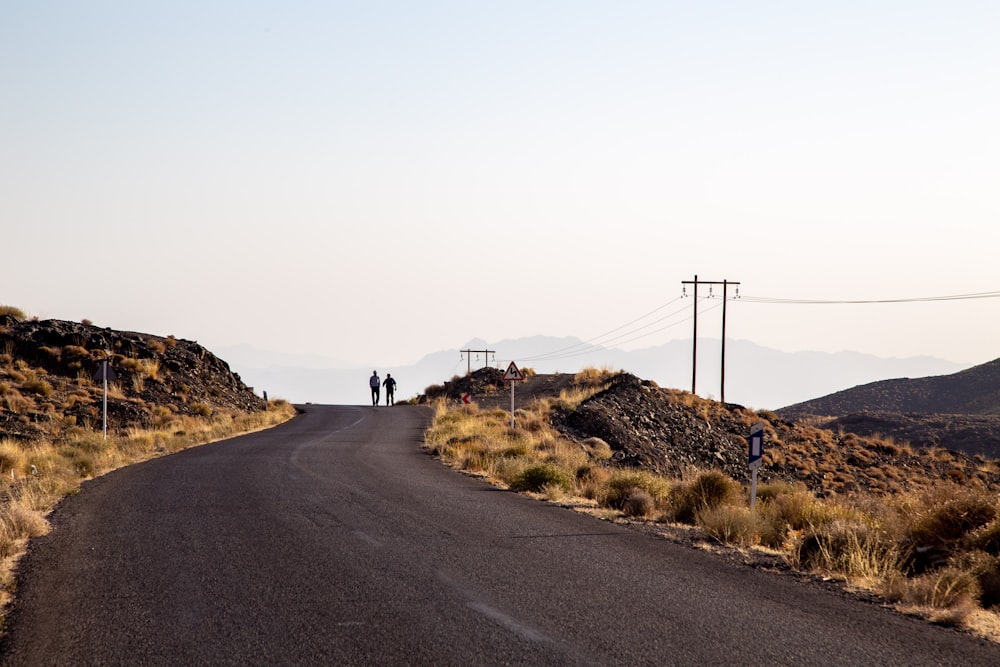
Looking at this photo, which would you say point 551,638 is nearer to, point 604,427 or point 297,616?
point 297,616

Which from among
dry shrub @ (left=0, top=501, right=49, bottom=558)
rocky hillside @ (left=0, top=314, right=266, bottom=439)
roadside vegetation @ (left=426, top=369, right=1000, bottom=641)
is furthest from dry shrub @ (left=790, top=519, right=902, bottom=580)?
rocky hillside @ (left=0, top=314, right=266, bottom=439)

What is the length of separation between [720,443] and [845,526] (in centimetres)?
3857

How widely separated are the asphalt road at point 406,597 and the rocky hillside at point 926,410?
69.6 metres

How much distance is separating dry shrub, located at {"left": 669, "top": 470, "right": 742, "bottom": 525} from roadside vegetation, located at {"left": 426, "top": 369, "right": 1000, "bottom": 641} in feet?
0.07

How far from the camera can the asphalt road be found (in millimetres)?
6941

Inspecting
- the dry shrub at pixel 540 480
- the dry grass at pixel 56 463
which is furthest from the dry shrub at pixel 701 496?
the dry grass at pixel 56 463

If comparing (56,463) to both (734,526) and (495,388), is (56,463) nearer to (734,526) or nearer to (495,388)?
(734,526)

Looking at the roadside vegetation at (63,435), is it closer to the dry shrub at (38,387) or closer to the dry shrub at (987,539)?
the dry shrub at (38,387)

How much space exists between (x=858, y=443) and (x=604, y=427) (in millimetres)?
27539

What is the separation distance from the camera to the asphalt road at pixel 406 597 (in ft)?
22.8

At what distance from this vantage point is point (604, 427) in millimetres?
Answer: 42625

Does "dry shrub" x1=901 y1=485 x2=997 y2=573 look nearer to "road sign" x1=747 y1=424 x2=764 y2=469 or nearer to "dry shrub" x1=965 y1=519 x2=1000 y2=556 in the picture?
"dry shrub" x1=965 y1=519 x2=1000 y2=556

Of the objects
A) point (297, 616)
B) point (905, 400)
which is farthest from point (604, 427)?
point (905, 400)

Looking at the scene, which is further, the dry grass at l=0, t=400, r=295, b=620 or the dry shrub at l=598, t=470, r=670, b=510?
the dry shrub at l=598, t=470, r=670, b=510
